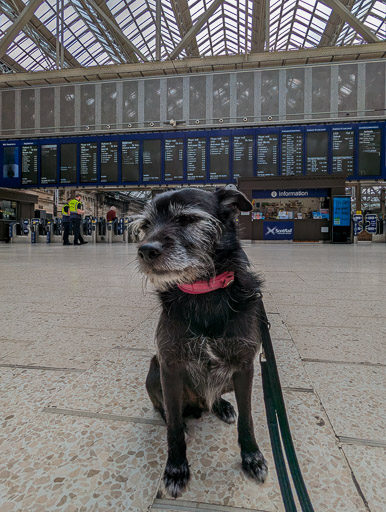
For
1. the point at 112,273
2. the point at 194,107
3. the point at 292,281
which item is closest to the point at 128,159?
the point at 194,107

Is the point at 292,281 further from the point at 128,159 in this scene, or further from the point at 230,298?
the point at 128,159

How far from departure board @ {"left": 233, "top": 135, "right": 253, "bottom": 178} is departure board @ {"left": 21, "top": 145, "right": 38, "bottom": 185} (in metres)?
7.97

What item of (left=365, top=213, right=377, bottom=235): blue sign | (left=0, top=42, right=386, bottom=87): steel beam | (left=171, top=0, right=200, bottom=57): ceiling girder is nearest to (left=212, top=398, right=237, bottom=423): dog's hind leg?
(left=0, top=42, right=386, bottom=87): steel beam

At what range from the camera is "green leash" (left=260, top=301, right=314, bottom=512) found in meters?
0.55

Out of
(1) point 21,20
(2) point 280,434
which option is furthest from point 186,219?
(1) point 21,20

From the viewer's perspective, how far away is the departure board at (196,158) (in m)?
11.7

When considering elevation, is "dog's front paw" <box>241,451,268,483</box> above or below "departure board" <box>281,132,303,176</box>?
below

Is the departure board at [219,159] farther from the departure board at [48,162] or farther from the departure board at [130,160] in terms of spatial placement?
the departure board at [48,162]

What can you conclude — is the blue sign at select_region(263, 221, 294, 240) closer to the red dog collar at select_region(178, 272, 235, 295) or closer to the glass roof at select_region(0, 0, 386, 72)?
the glass roof at select_region(0, 0, 386, 72)

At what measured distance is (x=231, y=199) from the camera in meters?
0.89

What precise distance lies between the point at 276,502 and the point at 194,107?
42.5ft

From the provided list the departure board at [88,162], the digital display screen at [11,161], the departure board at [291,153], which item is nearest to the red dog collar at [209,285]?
the departure board at [291,153]

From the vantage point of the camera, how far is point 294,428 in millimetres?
771

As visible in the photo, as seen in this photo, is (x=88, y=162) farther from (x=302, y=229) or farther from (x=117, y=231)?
(x=302, y=229)
